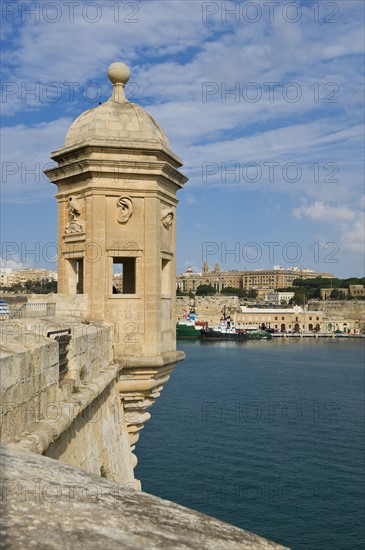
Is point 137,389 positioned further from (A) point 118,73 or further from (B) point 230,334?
(B) point 230,334

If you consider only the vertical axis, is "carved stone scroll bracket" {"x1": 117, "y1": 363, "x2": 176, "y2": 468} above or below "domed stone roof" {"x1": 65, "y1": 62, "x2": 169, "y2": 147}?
below

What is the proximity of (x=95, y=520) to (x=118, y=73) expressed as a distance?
7563mm

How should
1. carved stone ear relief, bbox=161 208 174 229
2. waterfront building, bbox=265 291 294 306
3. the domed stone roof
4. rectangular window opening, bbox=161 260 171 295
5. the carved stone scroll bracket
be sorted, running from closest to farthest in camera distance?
the domed stone roof
the carved stone scroll bracket
carved stone ear relief, bbox=161 208 174 229
rectangular window opening, bbox=161 260 171 295
waterfront building, bbox=265 291 294 306

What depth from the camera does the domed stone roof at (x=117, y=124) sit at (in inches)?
319

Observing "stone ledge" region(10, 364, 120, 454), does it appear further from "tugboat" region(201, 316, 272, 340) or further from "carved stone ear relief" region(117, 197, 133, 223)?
"tugboat" region(201, 316, 272, 340)

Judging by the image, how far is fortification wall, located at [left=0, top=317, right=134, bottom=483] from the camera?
3910mm

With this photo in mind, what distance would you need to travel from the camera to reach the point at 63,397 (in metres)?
5.15

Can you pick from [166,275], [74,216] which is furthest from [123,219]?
[166,275]

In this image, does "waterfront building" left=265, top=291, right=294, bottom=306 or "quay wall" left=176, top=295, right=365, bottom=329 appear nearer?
"quay wall" left=176, top=295, right=365, bottom=329

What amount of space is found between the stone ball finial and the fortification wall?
143 inches

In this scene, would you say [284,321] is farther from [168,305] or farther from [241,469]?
[168,305]

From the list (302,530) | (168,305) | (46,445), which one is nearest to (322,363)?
(302,530)

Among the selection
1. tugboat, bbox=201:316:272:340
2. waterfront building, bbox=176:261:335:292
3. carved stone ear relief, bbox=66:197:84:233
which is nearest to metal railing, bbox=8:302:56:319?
carved stone ear relief, bbox=66:197:84:233

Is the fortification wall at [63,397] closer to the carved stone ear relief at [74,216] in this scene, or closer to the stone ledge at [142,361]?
the stone ledge at [142,361]
